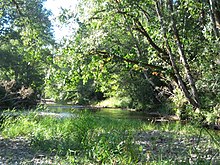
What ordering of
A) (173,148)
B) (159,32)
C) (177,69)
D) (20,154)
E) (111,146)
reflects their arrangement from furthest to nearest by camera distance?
Result: (177,69)
(159,32)
(173,148)
(20,154)
(111,146)

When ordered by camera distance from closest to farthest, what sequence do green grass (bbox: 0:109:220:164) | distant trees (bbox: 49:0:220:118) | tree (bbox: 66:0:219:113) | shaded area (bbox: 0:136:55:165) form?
green grass (bbox: 0:109:220:164) → shaded area (bbox: 0:136:55:165) → distant trees (bbox: 49:0:220:118) → tree (bbox: 66:0:219:113)

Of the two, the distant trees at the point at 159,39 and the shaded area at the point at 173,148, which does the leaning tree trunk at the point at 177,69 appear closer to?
the distant trees at the point at 159,39

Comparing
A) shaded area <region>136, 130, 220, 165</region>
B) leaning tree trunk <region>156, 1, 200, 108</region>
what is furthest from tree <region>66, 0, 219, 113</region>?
shaded area <region>136, 130, 220, 165</region>

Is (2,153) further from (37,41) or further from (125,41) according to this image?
(125,41)

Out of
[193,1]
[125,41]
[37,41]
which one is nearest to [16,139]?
[37,41]

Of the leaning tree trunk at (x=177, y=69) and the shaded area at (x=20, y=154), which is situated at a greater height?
the leaning tree trunk at (x=177, y=69)

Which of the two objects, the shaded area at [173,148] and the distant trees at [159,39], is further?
the distant trees at [159,39]

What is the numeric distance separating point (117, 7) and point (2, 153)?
557 centimetres

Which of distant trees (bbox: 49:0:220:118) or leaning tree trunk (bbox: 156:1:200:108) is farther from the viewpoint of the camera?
leaning tree trunk (bbox: 156:1:200:108)

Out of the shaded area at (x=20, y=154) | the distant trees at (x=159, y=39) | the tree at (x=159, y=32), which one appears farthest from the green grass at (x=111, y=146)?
the tree at (x=159, y=32)

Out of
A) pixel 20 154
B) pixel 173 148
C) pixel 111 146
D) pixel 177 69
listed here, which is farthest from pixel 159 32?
pixel 20 154

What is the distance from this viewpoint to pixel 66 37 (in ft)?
30.3

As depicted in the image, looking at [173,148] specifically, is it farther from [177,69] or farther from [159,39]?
[159,39]

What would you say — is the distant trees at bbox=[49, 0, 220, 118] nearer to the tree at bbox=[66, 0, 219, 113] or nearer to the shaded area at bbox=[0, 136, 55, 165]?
the tree at bbox=[66, 0, 219, 113]
